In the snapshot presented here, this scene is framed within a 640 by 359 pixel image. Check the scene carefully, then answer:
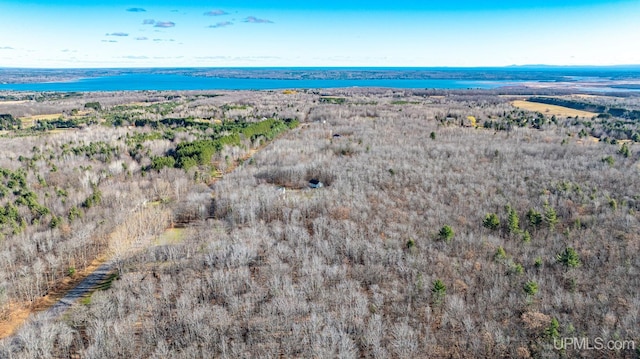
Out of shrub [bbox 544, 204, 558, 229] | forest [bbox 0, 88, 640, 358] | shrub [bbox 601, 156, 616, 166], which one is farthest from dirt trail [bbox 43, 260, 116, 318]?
shrub [bbox 601, 156, 616, 166]

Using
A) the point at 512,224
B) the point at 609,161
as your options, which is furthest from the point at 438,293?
the point at 609,161

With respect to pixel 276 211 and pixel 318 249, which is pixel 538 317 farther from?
pixel 276 211

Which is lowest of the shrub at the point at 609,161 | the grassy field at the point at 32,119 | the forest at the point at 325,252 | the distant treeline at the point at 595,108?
the forest at the point at 325,252

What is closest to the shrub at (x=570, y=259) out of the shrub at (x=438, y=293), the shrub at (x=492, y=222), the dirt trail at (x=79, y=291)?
the shrub at (x=492, y=222)

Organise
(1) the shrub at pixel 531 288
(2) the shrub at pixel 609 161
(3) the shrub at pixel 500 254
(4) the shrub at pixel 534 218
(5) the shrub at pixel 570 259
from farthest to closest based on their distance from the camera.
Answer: (2) the shrub at pixel 609 161 → (4) the shrub at pixel 534 218 → (3) the shrub at pixel 500 254 → (5) the shrub at pixel 570 259 → (1) the shrub at pixel 531 288

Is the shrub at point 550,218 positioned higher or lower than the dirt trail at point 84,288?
higher

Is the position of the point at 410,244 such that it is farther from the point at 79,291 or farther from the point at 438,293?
the point at 79,291

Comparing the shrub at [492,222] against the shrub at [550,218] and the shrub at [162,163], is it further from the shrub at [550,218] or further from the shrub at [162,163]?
the shrub at [162,163]

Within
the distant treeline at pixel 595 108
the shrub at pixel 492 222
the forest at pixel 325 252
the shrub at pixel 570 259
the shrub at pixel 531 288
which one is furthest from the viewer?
the distant treeline at pixel 595 108
